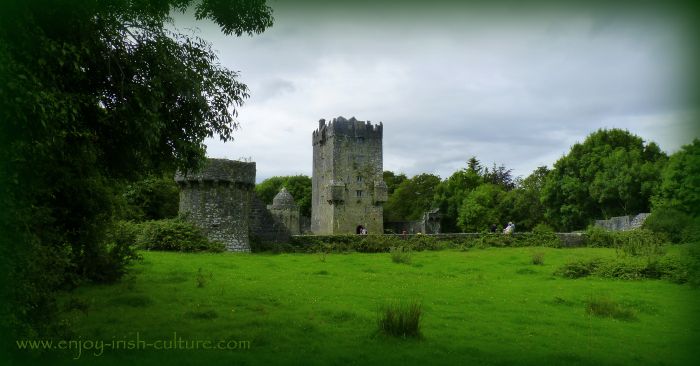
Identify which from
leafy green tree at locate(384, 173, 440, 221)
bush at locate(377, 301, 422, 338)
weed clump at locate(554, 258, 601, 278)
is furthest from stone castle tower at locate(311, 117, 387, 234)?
bush at locate(377, 301, 422, 338)

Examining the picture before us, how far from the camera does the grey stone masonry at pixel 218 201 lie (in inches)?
1066

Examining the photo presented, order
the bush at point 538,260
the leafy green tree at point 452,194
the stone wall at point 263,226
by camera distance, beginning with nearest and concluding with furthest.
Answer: the bush at point 538,260, the stone wall at point 263,226, the leafy green tree at point 452,194

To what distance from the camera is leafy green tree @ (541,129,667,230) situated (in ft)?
172

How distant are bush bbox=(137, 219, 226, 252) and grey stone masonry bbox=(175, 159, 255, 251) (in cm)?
100

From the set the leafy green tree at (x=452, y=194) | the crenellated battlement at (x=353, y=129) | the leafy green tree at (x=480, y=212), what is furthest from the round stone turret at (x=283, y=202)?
the leafy green tree at (x=452, y=194)

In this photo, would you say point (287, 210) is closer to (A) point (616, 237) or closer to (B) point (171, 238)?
(B) point (171, 238)

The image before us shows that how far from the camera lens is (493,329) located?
10.5 meters

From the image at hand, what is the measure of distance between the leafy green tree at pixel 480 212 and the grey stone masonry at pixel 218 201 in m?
37.1

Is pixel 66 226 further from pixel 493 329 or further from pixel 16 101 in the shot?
pixel 493 329

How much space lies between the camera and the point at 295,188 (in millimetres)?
88312

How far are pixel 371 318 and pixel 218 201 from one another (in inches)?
707

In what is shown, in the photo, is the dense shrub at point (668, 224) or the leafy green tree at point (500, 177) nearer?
the dense shrub at point (668, 224)

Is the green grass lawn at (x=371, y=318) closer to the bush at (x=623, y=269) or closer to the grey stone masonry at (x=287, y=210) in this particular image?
the bush at (x=623, y=269)

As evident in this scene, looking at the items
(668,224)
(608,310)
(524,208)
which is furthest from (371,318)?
(524,208)
